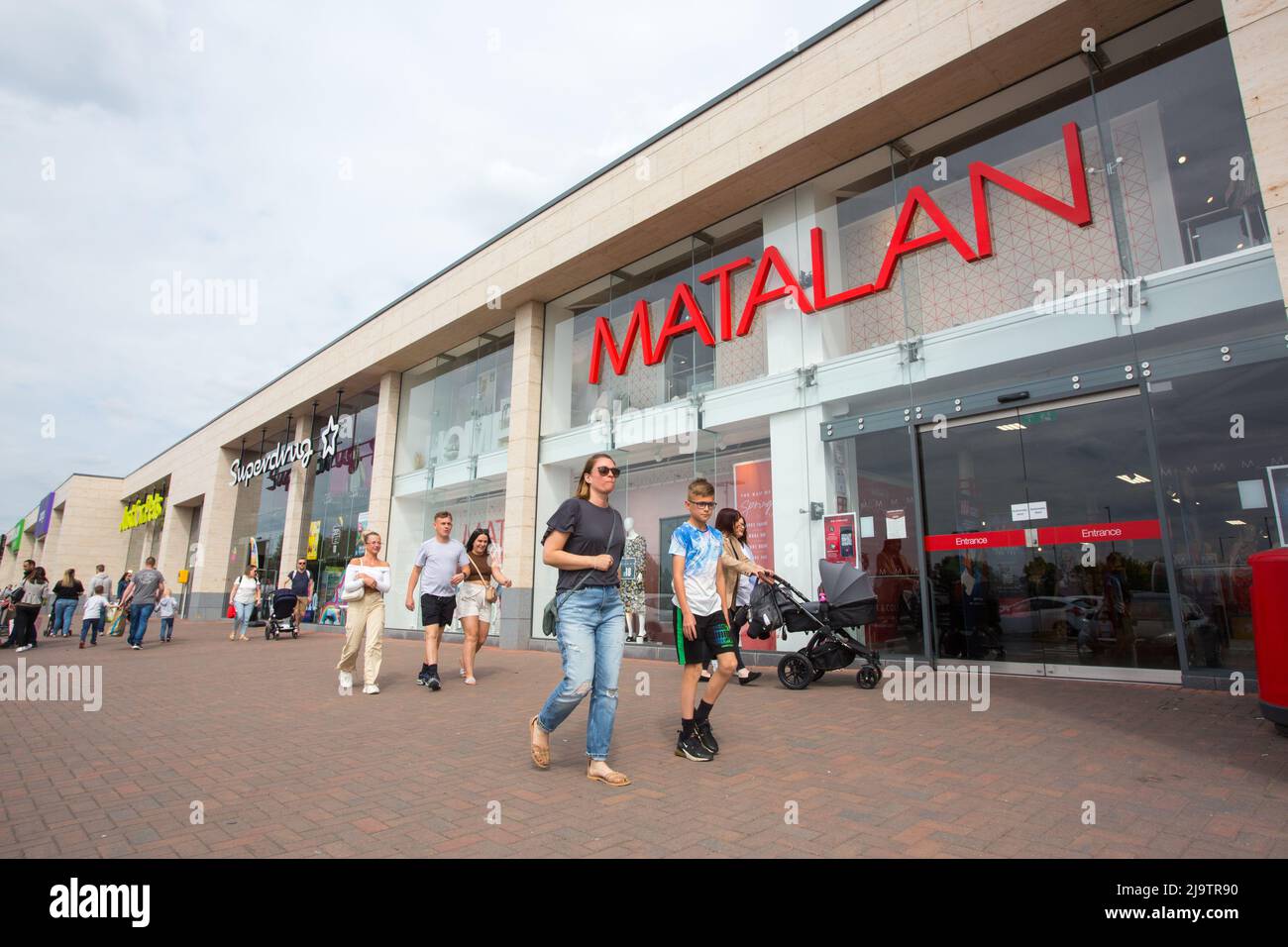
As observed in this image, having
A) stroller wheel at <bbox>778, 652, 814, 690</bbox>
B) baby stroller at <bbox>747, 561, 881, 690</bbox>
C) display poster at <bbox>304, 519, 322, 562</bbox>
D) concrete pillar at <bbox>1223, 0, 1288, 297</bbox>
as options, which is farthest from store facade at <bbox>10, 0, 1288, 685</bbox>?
display poster at <bbox>304, 519, 322, 562</bbox>

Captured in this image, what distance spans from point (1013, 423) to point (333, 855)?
890cm

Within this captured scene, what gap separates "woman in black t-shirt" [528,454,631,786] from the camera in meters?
3.99

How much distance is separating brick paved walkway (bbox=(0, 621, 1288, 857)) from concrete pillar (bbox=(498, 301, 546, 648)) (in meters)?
7.38

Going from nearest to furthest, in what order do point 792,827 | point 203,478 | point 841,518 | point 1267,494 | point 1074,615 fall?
point 792,827, point 1267,494, point 1074,615, point 841,518, point 203,478

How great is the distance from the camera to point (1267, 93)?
18.5 ft

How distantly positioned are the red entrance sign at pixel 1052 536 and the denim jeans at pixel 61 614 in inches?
733

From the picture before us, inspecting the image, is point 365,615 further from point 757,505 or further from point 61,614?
point 61,614

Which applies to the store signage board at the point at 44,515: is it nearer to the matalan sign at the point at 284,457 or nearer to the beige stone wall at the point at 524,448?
the matalan sign at the point at 284,457

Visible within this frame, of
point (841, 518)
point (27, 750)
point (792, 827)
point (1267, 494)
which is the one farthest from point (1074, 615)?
point (27, 750)

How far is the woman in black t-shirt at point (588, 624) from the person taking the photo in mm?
3994

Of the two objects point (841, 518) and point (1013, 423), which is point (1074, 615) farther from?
point (841, 518)

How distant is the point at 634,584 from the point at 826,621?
5.41 metres

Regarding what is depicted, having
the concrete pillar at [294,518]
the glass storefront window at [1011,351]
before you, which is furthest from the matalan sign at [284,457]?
the glass storefront window at [1011,351]

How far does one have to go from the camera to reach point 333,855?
9.05 ft
